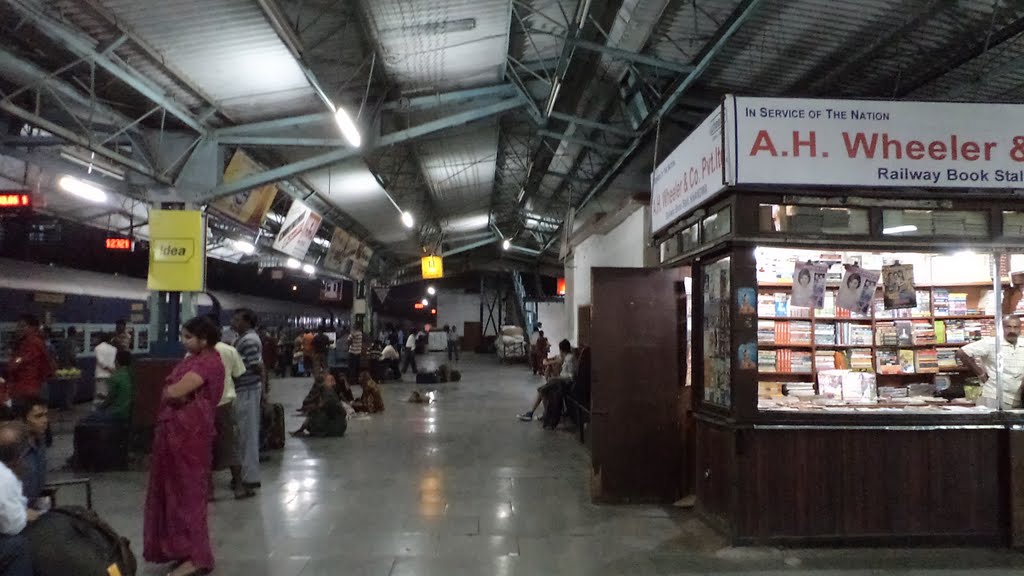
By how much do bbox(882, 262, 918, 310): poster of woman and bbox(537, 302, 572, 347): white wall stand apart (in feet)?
68.1

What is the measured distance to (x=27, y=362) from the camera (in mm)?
8555

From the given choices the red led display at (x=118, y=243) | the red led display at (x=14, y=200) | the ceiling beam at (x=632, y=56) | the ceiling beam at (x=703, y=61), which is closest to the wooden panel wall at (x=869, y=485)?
the ceiling beam at (x=703, y=61)

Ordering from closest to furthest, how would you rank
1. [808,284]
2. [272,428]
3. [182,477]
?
[182,477], [808,284], [272,428]

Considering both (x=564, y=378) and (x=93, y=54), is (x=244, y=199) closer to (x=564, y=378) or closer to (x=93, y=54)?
(x=93, y=54)

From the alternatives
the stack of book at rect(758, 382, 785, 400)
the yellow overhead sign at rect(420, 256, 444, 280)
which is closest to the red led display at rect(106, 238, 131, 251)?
the yellow overhead sign at rect(420, 256, 444, 280)

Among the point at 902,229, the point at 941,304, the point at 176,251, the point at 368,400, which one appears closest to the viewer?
the point at 902,229

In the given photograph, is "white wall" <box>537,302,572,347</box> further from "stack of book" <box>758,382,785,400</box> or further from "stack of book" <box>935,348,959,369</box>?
A: "stack of book" <box>935,348,959,369</box>

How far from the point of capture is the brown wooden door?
22.0 feet

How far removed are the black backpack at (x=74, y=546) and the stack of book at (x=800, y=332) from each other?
659 cm

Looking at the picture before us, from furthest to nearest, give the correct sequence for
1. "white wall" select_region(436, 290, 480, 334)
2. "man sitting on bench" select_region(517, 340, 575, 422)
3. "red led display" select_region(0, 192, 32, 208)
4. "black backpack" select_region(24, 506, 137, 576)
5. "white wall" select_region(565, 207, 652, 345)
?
"white wall" select_region(436, 290, 480, 334) → "man sitting on bench" select_region(517, 340, 575, 422) → "white wall" select_region(565, 207, 652, 345) → "red led display" select_region(0, 192, 32, 208) → "black backpack" select_region(24, 506, 137, 576)

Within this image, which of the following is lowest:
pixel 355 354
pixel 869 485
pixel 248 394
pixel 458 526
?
pixel 458 526

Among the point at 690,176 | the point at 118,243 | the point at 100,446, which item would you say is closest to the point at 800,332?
the point at 690,176

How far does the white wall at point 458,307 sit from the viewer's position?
41.5 meters

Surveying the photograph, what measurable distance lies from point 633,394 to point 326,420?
568 cm
